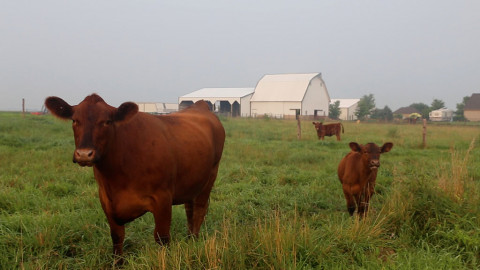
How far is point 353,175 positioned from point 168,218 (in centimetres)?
332

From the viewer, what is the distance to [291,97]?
1789 inches

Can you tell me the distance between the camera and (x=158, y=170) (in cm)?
294

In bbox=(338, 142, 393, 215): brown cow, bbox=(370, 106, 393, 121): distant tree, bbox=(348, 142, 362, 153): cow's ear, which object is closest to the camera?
bbox=(338, 142, 393, 215): brown cow

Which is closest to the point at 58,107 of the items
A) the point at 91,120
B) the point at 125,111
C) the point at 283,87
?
the point at 91,120

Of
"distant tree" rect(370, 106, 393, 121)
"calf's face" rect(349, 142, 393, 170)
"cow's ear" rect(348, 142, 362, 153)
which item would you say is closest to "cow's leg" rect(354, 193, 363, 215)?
"calf's face" rect(349, 142, 393, 170)

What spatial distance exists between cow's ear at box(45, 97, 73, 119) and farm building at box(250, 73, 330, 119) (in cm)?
4128

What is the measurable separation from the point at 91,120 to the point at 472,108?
227 feet

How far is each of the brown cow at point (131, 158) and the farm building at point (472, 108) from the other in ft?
210

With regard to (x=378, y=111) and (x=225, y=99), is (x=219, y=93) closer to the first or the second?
(x=225, y=99)

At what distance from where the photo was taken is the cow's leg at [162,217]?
293 cm

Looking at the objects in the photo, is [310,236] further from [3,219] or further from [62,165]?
[62,165]

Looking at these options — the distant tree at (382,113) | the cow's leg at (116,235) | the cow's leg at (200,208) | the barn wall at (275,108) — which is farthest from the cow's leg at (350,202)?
the distant tree at (382,113)

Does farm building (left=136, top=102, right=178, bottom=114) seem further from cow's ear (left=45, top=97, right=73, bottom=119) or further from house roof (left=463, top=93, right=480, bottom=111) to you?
cow's ear (left=45, top=97, right=73, bottom=119)

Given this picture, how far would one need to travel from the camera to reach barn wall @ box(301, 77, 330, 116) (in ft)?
149
